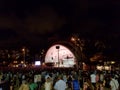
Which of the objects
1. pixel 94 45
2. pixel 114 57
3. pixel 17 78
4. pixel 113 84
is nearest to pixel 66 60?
pixel 94 45

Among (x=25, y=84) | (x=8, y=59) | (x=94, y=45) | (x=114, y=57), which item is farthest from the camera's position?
(x=8, y=59)

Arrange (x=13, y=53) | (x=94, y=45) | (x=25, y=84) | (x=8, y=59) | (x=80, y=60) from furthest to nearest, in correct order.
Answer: (x=13, y=53) → (x=8, y=59) → (x=80, y=60) → (x=94, y=45) → (x=25, y=84)

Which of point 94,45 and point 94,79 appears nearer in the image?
point 94,79

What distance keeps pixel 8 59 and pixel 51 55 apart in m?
42.7

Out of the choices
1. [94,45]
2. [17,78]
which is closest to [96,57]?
[94,45]

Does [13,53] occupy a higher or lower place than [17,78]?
higher

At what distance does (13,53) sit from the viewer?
15775 centimetres

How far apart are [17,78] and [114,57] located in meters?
43.9

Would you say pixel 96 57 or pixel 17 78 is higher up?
pixel 96 57

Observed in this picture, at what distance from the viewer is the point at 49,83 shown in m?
17.0

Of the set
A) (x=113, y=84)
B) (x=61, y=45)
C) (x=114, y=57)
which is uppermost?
(x=61, y=45)

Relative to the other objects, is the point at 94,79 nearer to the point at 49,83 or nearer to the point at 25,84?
the point at 49,83

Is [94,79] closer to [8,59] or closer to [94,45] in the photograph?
[94,45]

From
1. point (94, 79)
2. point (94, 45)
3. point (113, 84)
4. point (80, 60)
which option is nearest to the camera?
point (113, 84)
